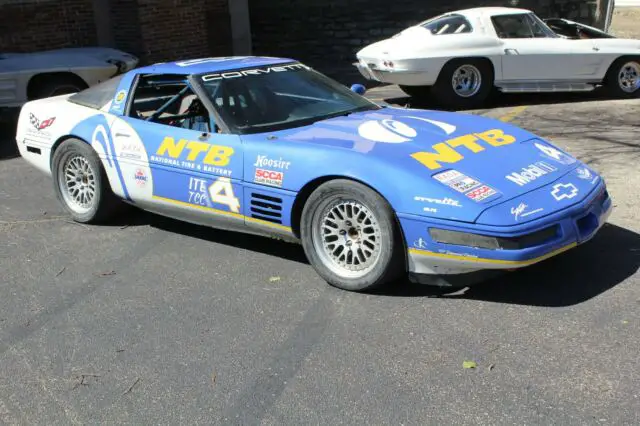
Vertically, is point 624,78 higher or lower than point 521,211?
lower

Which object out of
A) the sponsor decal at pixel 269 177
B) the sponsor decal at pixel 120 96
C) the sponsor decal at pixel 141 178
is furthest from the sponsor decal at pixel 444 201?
the sponsor decal at pixel 120 96

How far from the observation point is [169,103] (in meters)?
5.76

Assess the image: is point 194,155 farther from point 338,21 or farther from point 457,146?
point 338,21

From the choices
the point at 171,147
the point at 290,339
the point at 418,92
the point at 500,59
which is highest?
the point at 171,147

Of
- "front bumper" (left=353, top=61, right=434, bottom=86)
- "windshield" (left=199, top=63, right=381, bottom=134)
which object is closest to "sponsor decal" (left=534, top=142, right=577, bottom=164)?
"windshield" (left=199, top=63, right=381, bottom=134)

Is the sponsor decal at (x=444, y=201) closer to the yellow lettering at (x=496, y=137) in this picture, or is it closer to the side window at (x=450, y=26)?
the yellow lettering at (x=496, y=137)

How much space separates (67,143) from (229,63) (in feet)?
5.06

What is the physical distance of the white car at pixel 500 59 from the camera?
1077 centimetres

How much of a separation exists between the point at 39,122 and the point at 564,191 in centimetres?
446

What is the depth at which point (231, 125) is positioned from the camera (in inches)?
205

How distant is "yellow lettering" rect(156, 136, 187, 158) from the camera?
533 cm

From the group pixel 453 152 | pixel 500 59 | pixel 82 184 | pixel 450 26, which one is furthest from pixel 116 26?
pixel 453 152

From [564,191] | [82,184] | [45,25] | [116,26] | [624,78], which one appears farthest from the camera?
[116,26]

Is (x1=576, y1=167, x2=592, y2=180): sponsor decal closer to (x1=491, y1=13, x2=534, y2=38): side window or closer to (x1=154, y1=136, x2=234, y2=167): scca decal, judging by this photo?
(x1=154, y1=136, x2=234, y2=167): scca decal
